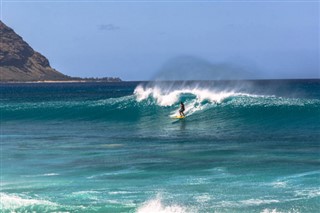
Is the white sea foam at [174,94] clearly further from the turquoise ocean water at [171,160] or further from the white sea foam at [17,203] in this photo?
the white sea foam at [17,203]

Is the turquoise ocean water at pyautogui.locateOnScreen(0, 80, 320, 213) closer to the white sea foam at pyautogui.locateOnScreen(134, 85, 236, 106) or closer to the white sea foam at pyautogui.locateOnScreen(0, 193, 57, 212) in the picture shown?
the white sea foam at pyautogui.locateOnScreen(0, 193, 57, 212)

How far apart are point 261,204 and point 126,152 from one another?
9.66m

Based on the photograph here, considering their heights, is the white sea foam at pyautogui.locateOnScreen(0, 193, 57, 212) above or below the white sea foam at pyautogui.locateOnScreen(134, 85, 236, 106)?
below

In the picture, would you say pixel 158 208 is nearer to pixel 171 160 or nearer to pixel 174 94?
pixel 171 160

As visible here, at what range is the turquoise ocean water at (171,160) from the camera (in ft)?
51.9

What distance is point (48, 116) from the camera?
4528 cm

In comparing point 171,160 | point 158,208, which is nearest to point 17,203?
point 158,208

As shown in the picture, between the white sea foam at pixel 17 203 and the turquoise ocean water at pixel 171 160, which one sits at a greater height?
the turquoise ocean water at pixel 171 160

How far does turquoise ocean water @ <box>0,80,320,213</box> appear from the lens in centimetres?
1581

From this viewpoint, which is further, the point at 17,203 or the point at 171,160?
the point at 171,160

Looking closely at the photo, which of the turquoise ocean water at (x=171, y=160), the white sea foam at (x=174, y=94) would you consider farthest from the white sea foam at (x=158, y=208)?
the white sea foam at (x=174, y=94)

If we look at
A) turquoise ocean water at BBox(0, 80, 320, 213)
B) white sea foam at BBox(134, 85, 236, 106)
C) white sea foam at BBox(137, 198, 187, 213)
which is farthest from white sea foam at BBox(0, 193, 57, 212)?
white sea foam at BBox(134, 85, 236, 106)

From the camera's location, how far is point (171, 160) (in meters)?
22.1

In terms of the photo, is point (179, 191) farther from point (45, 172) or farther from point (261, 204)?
point (45, 172)
